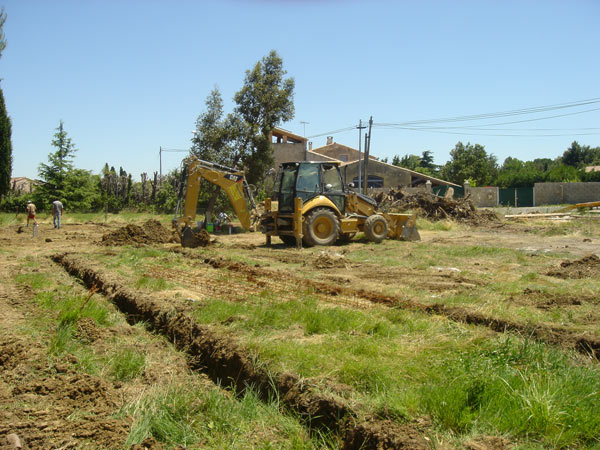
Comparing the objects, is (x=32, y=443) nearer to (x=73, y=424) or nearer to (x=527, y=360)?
(x=73, y=424)

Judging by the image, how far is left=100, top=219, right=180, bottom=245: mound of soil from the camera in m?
15.8

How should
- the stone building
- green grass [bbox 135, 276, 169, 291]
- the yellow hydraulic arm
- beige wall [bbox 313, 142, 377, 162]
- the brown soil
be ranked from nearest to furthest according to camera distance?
the brown soil, green grass [bbox 135, 276, 169, 291], the yellow hydraulic arm, the stone building, beige wall [bbox 313, 142, 377, 162]

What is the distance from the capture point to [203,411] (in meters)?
4.00

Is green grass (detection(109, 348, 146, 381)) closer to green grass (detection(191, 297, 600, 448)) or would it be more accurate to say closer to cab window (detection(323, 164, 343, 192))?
green grass (detection(191, 297, 600, 448))

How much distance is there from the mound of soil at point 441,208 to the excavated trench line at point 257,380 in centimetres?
1908

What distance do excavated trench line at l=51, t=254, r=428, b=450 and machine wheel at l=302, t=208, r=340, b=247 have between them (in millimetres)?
7605

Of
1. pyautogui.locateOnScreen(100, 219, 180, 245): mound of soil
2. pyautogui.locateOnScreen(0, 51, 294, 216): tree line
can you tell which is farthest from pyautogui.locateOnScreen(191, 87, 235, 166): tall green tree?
pyautogui.locateOnScreen(100, 219, 180, 245): mound of soil

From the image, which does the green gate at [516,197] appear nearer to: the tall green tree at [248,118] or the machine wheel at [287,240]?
the tall green tree at [248,118]

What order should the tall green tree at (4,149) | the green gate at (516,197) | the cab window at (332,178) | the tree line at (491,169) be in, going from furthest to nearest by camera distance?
the tree line at (491,169)
the green gate at (516,197)
the tall green tree at (4,149)
the cab window at (332,178)

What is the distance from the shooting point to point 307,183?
14898 millimetres

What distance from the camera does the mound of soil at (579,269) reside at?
30.7 feet

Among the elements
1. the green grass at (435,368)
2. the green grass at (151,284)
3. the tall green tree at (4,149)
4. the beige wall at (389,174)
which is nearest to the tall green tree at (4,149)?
the tall green tree at (4,149)

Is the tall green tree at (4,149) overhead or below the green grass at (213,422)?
overhead

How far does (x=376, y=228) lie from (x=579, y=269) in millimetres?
6815
